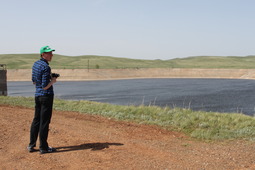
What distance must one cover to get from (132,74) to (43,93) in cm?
9381

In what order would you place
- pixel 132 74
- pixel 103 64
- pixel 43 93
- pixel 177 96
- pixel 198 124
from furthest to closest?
pixel 103 64 → pixel 132 74 → pixel 177 96 → pixel 198 124 → pixel 43 93

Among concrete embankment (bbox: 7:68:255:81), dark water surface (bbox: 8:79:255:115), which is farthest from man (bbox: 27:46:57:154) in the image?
concrete embankment (bbox: 7:68:255:81)

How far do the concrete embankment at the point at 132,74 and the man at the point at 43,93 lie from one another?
81.1 meters

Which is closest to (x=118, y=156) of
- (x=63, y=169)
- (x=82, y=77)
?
(x=63, y=169)

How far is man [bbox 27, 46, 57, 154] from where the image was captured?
21.7 feet

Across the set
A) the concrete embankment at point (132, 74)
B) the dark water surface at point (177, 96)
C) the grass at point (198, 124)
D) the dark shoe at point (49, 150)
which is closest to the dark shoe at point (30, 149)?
the dark shoe at point (49, 150)

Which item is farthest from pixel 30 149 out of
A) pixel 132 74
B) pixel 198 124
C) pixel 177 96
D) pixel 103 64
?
pixel 103 64

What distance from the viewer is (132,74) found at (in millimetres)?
100375

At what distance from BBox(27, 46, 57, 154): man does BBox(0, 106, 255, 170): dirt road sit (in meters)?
0.31

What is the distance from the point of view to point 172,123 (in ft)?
38.5

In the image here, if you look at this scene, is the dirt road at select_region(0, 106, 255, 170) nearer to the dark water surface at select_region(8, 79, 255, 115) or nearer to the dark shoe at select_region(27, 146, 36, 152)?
the dark shoe at select_region(27, 146, 36, 152)

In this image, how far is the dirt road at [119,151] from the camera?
19.4 ft

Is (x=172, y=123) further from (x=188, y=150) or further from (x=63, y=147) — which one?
(x=63, y=147)

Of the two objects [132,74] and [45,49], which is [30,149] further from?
[132,74]
